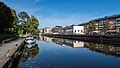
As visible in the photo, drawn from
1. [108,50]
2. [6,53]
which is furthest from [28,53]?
[108,50]

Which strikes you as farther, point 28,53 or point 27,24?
point 27,24

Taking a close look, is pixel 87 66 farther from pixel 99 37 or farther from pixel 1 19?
pixel 99 37

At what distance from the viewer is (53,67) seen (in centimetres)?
2342

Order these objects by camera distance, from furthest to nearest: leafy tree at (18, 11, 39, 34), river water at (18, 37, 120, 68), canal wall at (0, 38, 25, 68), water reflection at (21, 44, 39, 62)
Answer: leafy tree at (18, 11, 39, 34) → water reflection at (21, 44, 39, 62) → river water at (18, 37, 120, 68) → canal wall at (0, 38, 25, 68)

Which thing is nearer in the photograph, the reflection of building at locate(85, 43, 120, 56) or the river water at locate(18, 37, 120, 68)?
the river water at locate(18, 37, 120, 68)

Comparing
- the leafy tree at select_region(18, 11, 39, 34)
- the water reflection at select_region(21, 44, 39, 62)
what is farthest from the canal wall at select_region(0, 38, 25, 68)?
Answer: the leafy tree at select_region(18, 11, 39, 34)

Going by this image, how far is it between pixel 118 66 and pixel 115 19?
164m

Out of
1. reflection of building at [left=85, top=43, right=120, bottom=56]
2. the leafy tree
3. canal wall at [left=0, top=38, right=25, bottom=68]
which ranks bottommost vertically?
reflection of building at [left=85, top=43, right=120, bottom=56]

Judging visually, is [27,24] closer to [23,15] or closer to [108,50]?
[23,15]

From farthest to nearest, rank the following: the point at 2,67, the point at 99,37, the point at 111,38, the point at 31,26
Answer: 1. the point at 31,26
2. the point at 99,37
3. the point at 111,38
4. the point at 2,67

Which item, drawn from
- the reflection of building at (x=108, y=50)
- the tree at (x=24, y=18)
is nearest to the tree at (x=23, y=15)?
the tree at (x=24, y=18)

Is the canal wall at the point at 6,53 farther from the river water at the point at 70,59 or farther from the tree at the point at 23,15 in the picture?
the tree at the point at 23,15

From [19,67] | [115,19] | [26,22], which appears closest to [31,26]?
[26,22]

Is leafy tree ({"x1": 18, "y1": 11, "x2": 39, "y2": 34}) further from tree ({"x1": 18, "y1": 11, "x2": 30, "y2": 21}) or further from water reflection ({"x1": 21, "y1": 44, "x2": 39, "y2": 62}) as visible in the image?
water reflection ({"x1": 21, "y1": 44, "x2": 39, "y2": 62})
